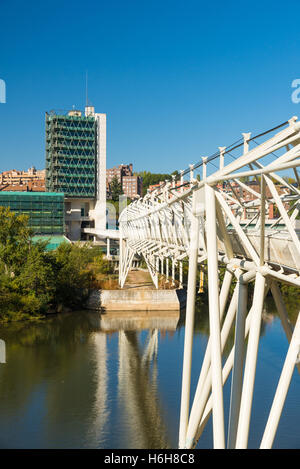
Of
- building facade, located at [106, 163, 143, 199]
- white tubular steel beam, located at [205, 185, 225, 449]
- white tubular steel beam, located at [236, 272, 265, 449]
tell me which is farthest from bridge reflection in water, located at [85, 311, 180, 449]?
building facade, located at [106, 163, 143, 199]

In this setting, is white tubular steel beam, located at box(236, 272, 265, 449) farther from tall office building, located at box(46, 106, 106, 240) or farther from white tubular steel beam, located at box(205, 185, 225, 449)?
tall office building, located at box(46, 106, 106, 240)

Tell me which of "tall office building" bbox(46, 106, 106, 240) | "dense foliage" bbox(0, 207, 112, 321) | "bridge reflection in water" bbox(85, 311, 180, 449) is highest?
"tall office building" bbox(46, 106, 106, 240)

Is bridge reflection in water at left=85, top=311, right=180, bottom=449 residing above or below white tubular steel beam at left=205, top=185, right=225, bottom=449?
below

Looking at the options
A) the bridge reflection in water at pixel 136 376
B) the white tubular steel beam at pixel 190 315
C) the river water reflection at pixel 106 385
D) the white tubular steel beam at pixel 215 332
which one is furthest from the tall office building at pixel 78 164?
the white tubular steel beam at pixel 215 332

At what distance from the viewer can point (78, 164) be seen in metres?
85.5

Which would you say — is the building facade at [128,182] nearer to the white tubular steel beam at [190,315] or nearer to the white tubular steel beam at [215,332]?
the white tubular steel beam at [190,315]

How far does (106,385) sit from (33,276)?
1700cm

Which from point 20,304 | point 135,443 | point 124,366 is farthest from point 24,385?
point 20,304

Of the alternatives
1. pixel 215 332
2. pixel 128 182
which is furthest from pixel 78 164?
pixel 215 332

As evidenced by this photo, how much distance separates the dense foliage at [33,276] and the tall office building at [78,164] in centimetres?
4060

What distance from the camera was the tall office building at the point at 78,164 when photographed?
84.0m

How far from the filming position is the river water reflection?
1703 cm

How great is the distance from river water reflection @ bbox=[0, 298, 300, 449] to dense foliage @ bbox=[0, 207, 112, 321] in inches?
75.5
